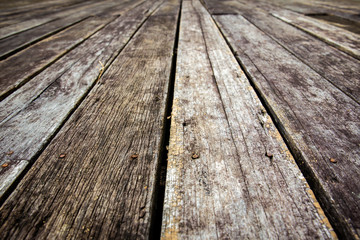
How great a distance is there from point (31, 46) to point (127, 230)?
5.34 ft

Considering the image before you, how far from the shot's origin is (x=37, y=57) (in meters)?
1.29

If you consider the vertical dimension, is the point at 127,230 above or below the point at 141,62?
below

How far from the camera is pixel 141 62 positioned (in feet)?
3.88

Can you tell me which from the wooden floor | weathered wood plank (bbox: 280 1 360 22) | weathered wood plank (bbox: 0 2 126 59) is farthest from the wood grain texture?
weathered wood plank (bbox: 280 1 360 22)

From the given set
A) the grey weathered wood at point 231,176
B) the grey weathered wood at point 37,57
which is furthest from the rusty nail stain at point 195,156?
the grey weathered wood at point 37,57

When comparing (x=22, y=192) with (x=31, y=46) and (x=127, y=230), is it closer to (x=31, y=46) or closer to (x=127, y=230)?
(x=127, y=230)

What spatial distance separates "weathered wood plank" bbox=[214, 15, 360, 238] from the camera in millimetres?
491

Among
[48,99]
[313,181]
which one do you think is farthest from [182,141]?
[48,99]

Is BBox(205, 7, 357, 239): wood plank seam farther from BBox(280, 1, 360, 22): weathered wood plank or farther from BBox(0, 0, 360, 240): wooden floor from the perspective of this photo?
BBox(280, 1, 360, 22): weathered wood plank

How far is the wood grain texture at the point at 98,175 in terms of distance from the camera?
463 millimetres

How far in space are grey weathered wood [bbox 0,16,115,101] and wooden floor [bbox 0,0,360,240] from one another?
0.01 m

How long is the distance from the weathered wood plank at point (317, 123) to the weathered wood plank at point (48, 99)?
83 centimetres

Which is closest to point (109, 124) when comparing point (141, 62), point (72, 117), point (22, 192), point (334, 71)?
point (72, 117)

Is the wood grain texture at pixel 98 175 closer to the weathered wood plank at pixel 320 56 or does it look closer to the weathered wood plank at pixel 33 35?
the weathered wood plank at pixel 320 56
